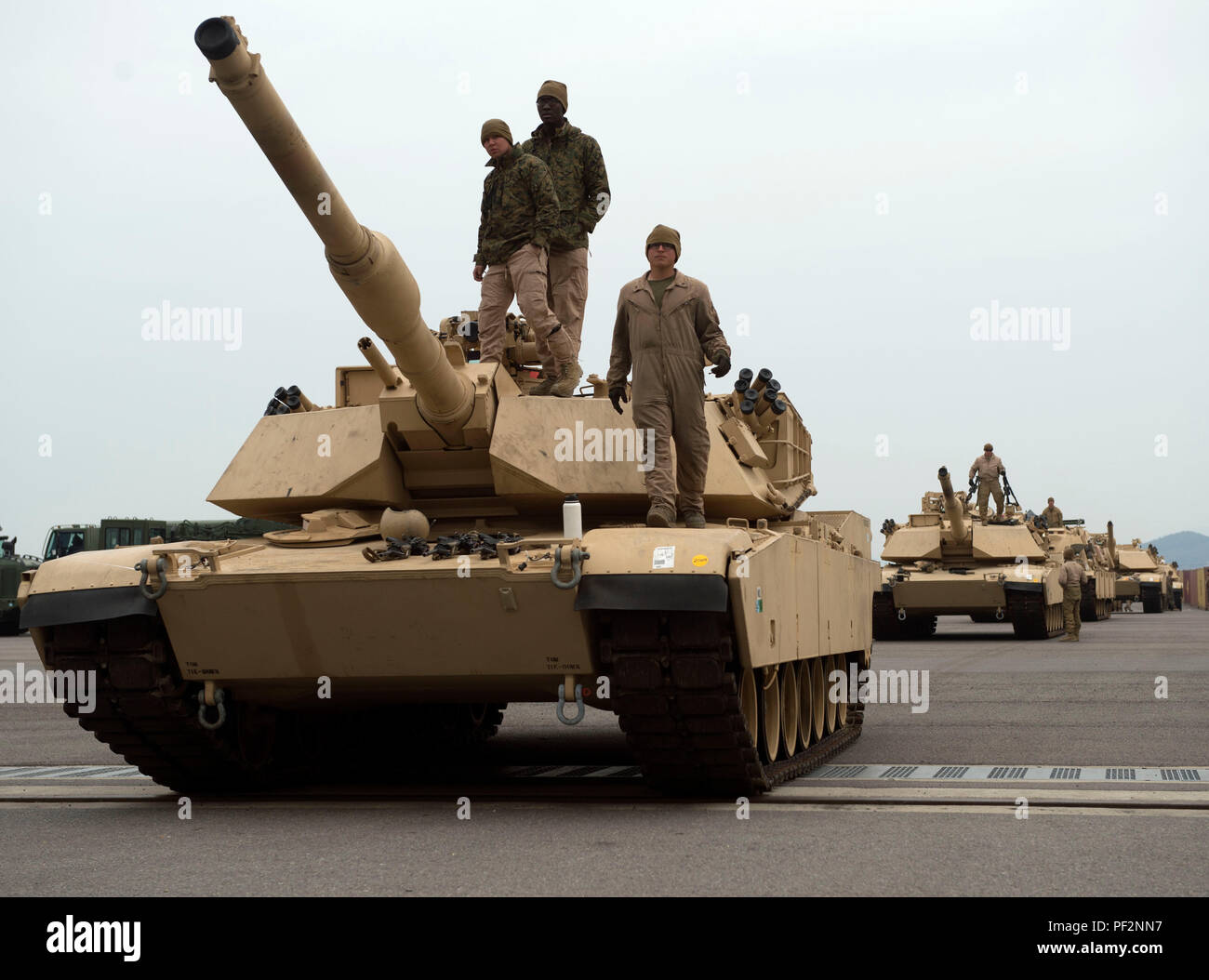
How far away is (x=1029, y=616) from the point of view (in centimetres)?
3089

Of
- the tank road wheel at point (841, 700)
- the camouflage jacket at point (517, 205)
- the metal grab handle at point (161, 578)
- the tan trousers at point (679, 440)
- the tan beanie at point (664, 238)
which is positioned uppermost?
the camouflage jacket at point (517, 205)

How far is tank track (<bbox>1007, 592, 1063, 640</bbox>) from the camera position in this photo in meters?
30.4

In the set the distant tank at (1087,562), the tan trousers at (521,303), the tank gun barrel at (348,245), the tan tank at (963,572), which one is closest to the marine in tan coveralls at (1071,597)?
the tan tank at (963,572)

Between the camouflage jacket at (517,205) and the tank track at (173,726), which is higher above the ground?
the camouflage jacket at (517,205)

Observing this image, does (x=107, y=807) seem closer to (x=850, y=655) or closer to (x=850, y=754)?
(x=850, y=754)

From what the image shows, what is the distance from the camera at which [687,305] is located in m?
9.93

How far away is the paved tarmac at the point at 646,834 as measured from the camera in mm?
6520

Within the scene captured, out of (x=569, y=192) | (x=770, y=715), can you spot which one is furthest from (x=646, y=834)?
(x=569, y=192)

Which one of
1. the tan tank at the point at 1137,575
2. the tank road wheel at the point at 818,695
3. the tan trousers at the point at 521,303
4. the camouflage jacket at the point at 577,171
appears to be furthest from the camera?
the tan tank at the point at 1137,575

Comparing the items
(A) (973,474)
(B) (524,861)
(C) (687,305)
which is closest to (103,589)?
(B) (524,861)

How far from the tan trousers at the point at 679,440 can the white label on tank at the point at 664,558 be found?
50.2 inches

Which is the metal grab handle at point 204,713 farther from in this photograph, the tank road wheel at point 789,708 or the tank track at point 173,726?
the tank road wheel at point 789,708

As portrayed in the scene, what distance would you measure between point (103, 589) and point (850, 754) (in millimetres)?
6032

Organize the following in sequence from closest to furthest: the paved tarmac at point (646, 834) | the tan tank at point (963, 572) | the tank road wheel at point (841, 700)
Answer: the paved tarmac at point (646, 834)
the tank road wheel at point (841, 700)
the tan tank at point (963, 572)
